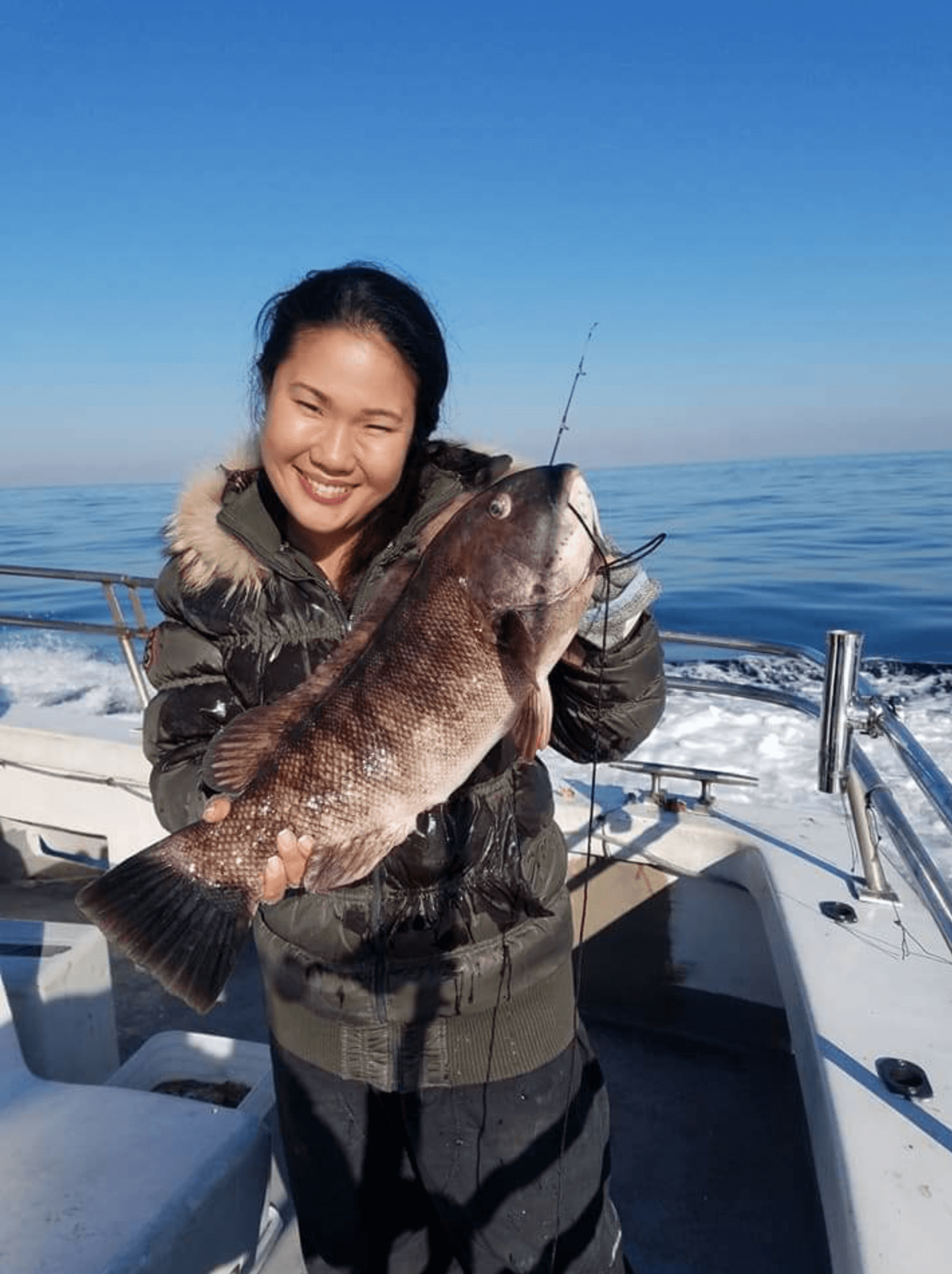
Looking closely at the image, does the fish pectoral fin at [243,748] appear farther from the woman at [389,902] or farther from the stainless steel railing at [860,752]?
the stainless steel railing at [860,752]

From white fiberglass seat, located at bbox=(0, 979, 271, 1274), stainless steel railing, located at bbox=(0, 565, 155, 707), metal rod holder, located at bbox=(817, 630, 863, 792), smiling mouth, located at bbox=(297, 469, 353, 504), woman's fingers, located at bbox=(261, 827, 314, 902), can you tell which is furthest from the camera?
stainless steel railing, located at bbox=(0, 565, 155, 707)

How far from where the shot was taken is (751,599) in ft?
40.3

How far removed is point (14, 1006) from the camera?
2.60 m

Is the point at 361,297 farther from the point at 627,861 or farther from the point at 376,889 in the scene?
the point at 627,861

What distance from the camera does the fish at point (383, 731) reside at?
188 centimetres

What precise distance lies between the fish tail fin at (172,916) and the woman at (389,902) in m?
0.13

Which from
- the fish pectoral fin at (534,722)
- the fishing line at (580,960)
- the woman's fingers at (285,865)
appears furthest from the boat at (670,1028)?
the woman's fingers at (285,865)

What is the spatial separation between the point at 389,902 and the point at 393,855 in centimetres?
10

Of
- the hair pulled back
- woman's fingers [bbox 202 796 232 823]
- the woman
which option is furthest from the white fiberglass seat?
the hair pulled back

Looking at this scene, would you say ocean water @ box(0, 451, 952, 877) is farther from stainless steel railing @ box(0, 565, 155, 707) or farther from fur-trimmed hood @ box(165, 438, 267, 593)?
stainless steel railing @ box(0, 565, 155, 707)

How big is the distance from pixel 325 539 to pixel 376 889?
838 millimetres

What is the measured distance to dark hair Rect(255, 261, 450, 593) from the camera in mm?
1949

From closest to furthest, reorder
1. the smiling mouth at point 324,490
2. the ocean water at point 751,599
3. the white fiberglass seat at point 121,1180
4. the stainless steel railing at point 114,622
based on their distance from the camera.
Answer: the white fiberglass seat at point 121,1180, the smiling mouth at point 324,490, the stainless steel railing at point 114,622, the ocean water at point 751,599

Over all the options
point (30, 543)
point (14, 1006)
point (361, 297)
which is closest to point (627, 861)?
point (14, 1006)
